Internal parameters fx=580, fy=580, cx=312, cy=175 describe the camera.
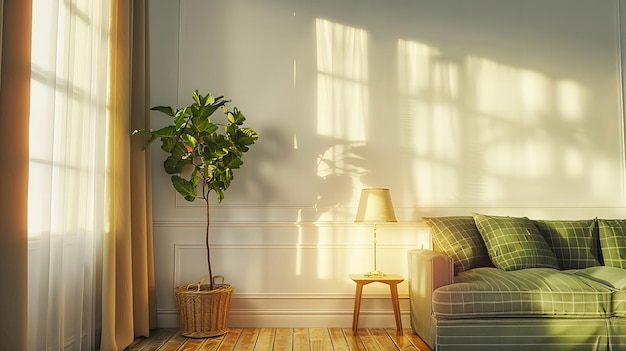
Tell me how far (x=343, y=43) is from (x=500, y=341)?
7.75ft

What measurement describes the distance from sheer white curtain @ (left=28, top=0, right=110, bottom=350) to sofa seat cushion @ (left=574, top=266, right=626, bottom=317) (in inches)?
114

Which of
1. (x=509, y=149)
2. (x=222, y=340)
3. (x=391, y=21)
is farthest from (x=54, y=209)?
(x=509, y=149)

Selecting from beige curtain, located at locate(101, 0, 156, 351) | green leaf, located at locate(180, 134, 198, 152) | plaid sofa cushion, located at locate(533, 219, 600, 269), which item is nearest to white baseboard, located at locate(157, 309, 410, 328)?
beige curtain, located at locate(101, 0, 156, 351)

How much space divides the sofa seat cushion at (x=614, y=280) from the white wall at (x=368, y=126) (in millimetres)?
739

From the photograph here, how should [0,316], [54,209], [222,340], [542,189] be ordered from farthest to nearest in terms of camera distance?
[542,189], [222,340], [54,209], [0,316]

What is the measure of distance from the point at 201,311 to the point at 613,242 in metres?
2.73

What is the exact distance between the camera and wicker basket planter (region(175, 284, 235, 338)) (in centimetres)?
375

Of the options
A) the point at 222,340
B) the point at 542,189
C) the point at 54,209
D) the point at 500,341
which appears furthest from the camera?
the point at 542,189

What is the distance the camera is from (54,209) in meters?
2.79

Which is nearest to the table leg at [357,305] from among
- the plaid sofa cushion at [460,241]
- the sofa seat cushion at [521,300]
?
the plaid sofa cushion at [460,241]

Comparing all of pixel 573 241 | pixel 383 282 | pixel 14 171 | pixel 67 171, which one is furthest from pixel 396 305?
pixel 14 171

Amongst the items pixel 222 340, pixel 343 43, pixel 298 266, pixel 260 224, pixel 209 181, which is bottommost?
pixel 222 340

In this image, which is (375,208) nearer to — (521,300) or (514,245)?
(514,245)

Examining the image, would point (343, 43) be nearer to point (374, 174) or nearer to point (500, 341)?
point (374, 174)
